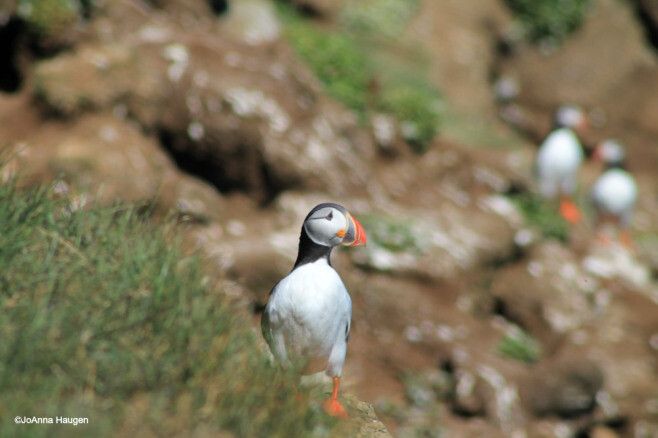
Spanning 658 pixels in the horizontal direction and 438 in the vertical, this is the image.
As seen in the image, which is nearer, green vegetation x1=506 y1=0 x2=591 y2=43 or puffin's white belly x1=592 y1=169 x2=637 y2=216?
puffin's white belly x1=592 y1=169 x2=637 y2=216

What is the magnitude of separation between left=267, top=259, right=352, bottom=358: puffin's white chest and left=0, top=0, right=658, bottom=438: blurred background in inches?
88.7

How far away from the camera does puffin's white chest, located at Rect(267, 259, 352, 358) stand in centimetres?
436

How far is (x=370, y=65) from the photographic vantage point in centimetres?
1269

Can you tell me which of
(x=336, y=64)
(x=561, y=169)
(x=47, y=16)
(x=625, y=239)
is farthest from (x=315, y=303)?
(x=625, y=239)

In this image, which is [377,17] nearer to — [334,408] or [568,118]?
[568,118]

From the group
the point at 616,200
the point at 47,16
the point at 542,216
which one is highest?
the point at 47,16

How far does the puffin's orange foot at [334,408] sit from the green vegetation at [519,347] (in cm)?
566

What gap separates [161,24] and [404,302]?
4320 mm

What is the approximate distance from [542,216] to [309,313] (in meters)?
7.48

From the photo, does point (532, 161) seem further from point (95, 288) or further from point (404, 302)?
point (95, 288)

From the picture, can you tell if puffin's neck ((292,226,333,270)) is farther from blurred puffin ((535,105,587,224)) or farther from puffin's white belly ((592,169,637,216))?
puffin's white belly ((592,169,637,216))

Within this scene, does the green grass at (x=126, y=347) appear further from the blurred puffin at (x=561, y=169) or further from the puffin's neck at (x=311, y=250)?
the blurred puffin at (x=561, y=169)

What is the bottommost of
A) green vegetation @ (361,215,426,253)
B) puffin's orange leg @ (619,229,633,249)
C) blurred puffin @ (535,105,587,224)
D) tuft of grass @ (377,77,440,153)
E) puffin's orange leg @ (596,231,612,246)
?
puffin's orange leg @ (619,229,633,249)

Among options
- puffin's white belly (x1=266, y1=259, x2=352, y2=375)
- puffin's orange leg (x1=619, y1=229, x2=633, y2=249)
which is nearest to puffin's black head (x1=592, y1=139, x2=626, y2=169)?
puffin's orange leg (x1=619, y1=229, x2=633, y2=249)
